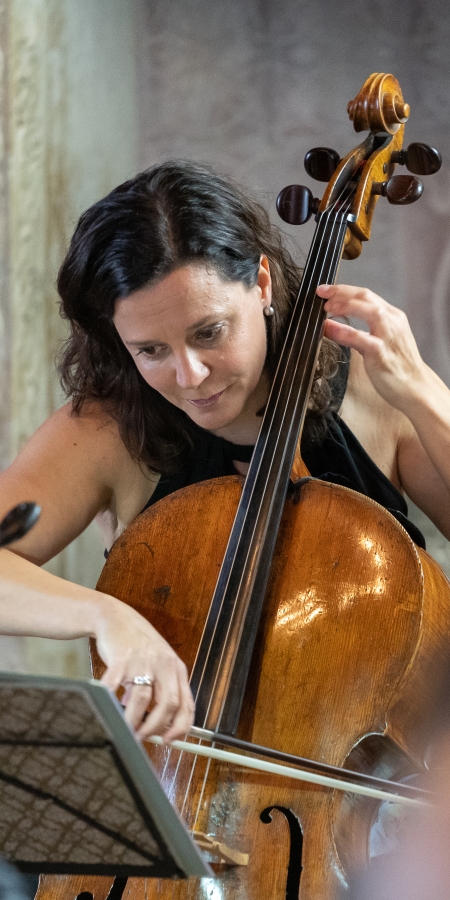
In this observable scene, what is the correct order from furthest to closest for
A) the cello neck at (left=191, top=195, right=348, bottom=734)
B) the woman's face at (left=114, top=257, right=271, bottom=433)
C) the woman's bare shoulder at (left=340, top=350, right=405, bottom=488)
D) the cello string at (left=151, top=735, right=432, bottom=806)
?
the woman's bare shoulder at (left=340, top=350, right=405, bottom=488)
the woman's face at (left=114, top=257, right=271, bottom=433)
the cello neck at (left=191, top=195, right=348, bottom=734)
the cello string at (left=151, top=735, right=432, bottom=806)

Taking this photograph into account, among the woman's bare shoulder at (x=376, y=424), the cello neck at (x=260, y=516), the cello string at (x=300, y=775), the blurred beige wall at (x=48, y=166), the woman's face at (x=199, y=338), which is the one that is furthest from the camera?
the blurred beige wall at (x=48, y=166)

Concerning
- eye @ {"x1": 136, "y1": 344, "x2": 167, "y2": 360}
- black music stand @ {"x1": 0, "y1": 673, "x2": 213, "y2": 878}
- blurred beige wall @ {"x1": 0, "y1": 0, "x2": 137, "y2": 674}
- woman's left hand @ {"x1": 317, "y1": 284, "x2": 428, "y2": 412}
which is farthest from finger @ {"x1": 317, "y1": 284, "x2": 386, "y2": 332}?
blurred beige wall @ {"x1": 0, "y1": 0, "x2": 137, "y2": 674}

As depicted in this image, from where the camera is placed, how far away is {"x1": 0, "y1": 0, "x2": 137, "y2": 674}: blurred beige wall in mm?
1894

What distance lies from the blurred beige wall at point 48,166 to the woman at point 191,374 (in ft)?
1.73

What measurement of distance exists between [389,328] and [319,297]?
11cm

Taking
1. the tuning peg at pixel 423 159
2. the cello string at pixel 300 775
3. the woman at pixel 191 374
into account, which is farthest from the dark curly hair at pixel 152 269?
the cello string at pixel 300 775

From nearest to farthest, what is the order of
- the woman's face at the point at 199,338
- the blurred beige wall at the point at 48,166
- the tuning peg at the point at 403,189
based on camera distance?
the woman's face at the point at 199,338 → the tuning peg at the point at 403,189 → the blurred beige wall at the point at 48,166

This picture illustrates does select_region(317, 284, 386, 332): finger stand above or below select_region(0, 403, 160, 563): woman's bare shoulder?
above

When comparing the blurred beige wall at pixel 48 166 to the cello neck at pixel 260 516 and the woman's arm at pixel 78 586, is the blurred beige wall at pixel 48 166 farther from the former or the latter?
the cello neck at pixel 260 516

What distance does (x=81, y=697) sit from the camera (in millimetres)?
588

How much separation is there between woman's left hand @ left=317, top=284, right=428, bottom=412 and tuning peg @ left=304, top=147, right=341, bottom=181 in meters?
0.26

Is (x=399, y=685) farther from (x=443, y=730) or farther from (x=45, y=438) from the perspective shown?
(x=45, y=438)

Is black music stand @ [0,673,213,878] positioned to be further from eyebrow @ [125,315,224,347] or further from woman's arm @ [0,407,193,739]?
eyebrow @ [125,315,224,347]

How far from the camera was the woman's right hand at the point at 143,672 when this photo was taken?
0.84m
